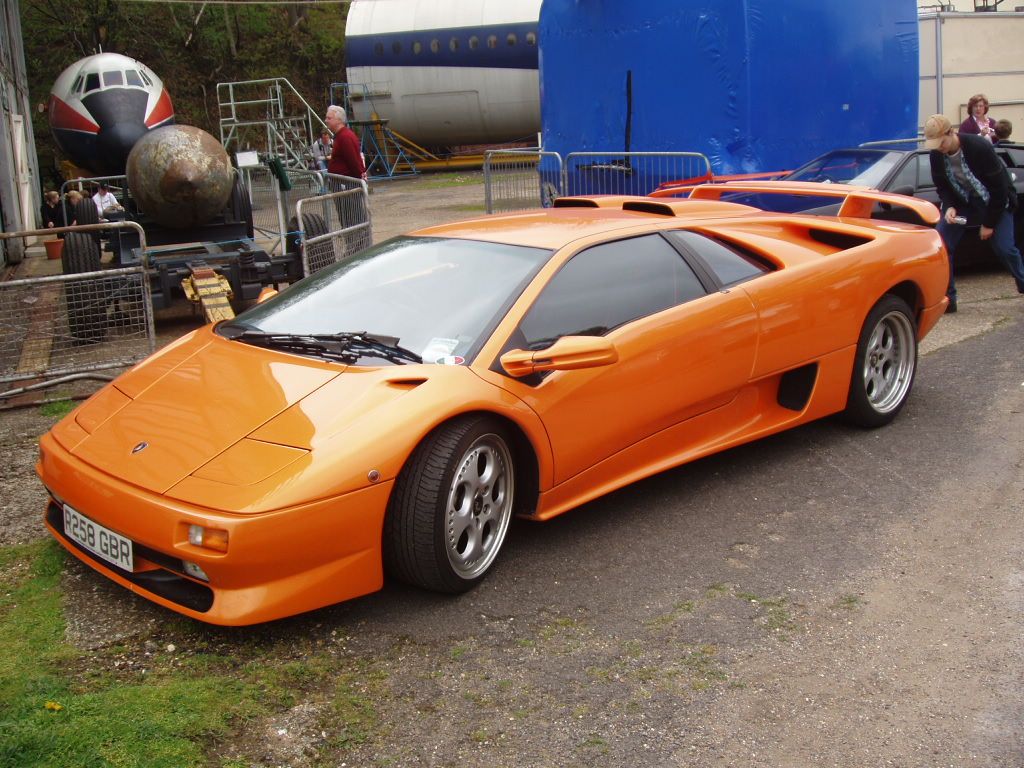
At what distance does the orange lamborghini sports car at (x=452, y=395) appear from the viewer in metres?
3.35

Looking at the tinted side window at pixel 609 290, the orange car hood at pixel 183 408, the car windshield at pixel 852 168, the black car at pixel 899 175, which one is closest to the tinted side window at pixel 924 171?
the black car at pixel 899 175

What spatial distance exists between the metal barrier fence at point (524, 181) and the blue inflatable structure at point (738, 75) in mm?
571

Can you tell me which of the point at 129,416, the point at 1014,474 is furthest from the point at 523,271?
the point at 1014,474

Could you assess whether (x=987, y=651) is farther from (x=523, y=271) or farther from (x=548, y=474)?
(x=523, y=271)

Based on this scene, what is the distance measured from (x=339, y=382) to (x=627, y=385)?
1186 millimetres

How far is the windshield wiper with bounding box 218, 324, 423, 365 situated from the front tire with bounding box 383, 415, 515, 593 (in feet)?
1.40

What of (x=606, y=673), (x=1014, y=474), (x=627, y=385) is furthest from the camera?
(x=1014, y=474)

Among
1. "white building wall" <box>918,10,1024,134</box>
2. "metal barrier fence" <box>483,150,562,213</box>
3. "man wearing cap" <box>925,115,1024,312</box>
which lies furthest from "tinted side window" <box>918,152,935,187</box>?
"white building wall" <box>918,10,1024,134</box>

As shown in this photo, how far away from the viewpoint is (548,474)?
156 inches

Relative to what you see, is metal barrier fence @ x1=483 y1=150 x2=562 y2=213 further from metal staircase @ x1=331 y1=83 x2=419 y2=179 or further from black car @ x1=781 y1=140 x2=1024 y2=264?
metal staircase @ x1=331 y1=83 x2=419 y2=179

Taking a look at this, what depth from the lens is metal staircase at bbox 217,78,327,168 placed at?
2694 cm

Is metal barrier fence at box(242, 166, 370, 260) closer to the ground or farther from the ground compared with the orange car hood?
farther from the ground

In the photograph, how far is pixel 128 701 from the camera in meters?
3.03

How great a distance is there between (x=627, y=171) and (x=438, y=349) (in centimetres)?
844
